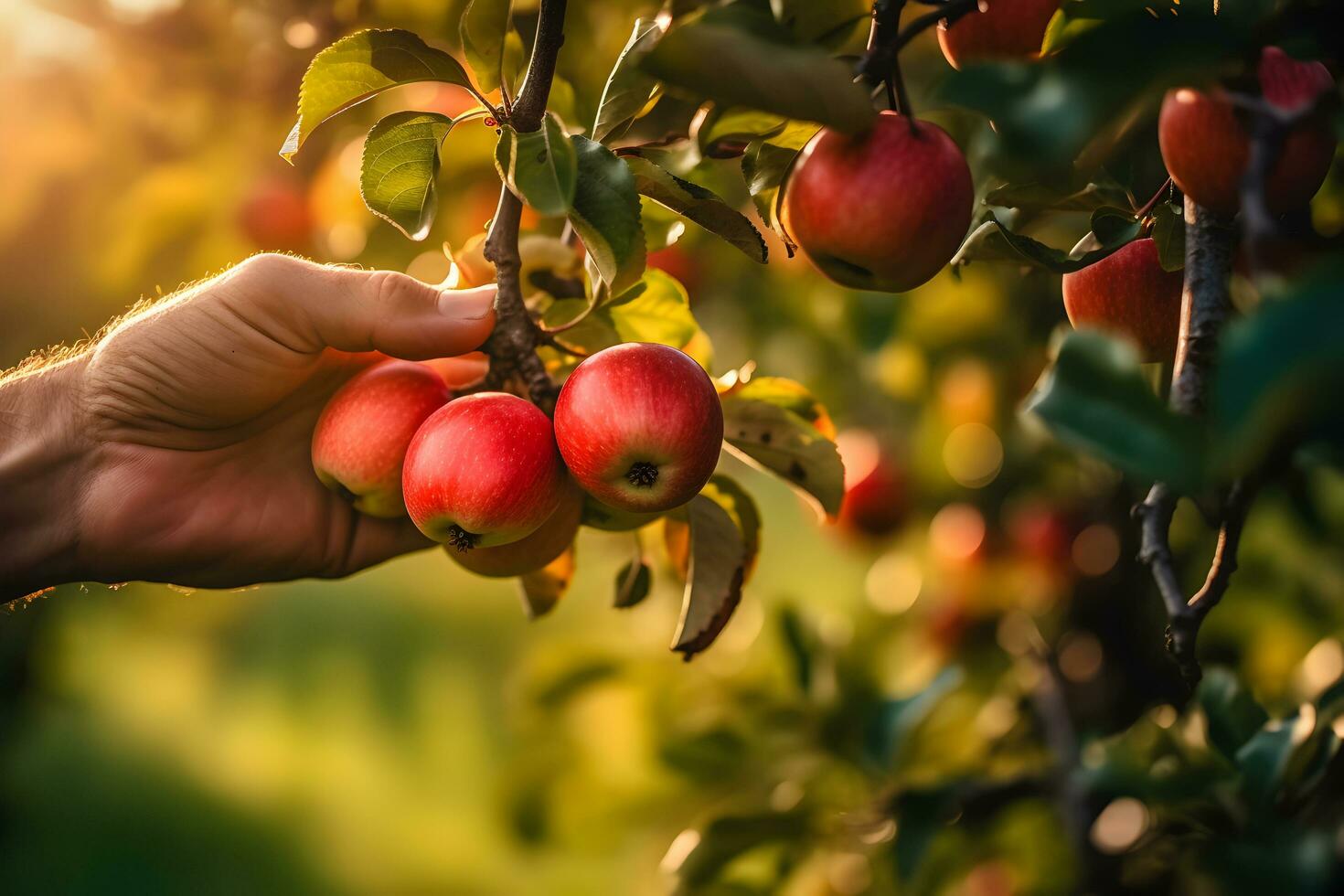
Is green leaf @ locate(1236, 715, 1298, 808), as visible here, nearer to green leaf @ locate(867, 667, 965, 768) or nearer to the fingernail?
green leaf @ locate(867, 667, 965, 768)

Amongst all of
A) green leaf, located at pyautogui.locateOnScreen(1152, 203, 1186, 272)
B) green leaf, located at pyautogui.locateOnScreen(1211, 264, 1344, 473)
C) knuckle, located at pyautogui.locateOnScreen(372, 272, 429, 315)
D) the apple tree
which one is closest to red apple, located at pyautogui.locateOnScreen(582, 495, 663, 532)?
the apple tree

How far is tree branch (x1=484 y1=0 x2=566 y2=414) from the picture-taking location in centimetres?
77

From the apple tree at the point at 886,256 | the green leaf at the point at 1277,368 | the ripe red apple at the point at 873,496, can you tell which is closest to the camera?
the green leaf at the point at 1277,368

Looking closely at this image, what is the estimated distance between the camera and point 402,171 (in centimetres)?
82

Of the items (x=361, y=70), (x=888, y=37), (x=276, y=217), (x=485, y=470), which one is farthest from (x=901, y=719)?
(x=276, y=217)

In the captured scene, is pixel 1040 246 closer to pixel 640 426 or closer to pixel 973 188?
pixel 973 188

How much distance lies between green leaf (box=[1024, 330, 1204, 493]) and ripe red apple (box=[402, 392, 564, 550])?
1.42 ft

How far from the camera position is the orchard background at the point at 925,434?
1.80ft

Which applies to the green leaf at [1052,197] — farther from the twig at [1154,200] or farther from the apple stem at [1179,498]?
the apple stem at [1179,498]

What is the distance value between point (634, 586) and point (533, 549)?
0.13m

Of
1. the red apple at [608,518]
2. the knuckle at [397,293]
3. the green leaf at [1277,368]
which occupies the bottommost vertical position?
the red apple at [608,518]

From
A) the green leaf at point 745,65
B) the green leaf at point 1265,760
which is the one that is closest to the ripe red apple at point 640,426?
the green leaf at point 745,65

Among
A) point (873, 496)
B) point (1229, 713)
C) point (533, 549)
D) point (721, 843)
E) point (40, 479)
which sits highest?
point (40, 479)

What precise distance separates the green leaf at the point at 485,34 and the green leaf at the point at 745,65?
280 mm
